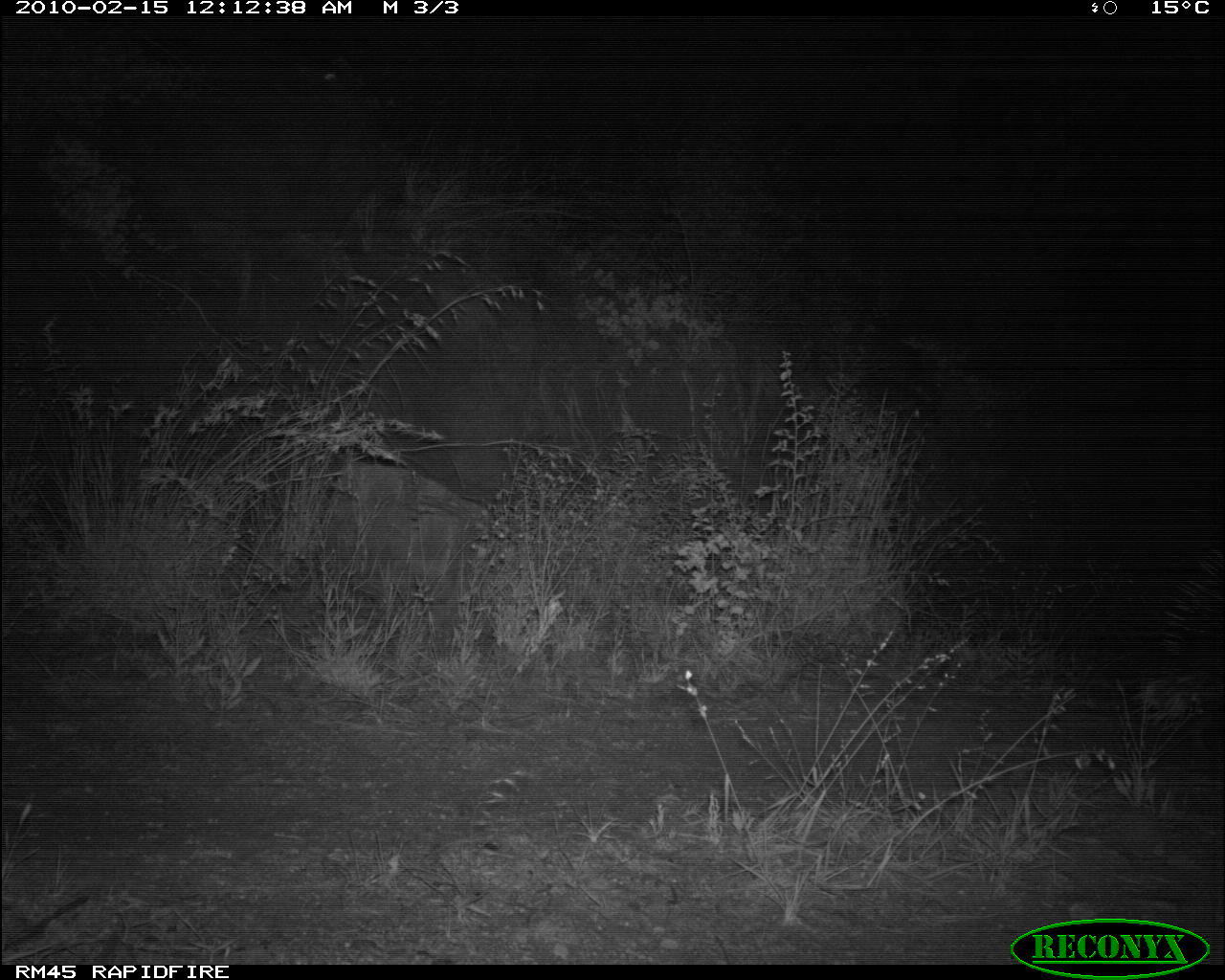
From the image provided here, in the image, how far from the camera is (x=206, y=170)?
5.31 meters

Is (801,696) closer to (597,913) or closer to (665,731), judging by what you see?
(665,731)

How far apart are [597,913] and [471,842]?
0.49 meters

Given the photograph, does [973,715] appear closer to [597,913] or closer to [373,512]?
[597,913]

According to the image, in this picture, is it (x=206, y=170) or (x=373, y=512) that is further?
(x=206, y=170)

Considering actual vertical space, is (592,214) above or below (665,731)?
above

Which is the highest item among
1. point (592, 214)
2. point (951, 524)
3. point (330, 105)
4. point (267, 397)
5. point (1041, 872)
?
point (330, 105)

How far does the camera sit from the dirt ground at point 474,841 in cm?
240

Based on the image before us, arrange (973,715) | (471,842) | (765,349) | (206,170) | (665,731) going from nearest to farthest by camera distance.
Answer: (471,842) → (665,731) → (973,715) → (206,170) → (765,349)

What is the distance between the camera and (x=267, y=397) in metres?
4.42

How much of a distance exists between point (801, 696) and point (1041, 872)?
1250mm

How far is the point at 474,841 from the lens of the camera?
282 centimetres

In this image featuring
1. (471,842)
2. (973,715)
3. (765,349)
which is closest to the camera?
(471,842)

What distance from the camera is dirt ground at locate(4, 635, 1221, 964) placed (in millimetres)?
2396

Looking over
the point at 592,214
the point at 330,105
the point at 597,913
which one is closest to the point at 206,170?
the point at 330,105
